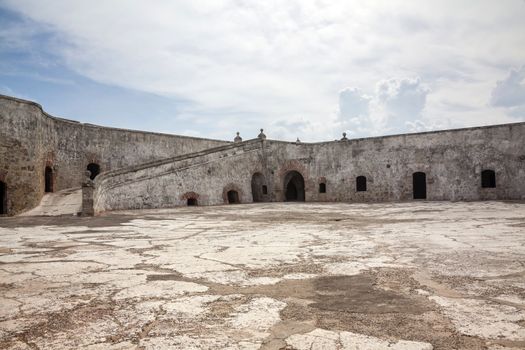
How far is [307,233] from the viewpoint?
7.97 metres

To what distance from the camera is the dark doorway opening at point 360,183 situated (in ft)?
76.7

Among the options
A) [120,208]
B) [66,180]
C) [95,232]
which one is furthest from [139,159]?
[95,232]

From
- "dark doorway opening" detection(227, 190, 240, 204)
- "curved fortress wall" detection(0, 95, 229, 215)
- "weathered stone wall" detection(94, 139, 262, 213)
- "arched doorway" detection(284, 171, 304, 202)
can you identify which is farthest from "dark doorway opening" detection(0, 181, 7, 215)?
"arched doorway" detection(284, 171, 304, 202)

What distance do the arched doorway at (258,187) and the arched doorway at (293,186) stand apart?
4.94 ft

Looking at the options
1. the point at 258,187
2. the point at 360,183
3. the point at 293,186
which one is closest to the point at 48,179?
the point at 258,187

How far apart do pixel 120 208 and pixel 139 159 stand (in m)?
7.28

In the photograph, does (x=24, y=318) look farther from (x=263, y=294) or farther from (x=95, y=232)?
(x=95, y=232)

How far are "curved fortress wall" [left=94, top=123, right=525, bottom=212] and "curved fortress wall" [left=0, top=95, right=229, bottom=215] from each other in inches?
129

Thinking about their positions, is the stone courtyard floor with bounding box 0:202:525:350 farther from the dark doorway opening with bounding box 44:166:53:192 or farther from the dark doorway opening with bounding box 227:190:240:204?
the dark doorway opening with bounding box 227:190:240:204

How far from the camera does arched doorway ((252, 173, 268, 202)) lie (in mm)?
25056

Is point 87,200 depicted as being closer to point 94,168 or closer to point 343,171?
point 94,168

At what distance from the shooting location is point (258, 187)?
2517 cm

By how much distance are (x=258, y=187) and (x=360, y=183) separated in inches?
244

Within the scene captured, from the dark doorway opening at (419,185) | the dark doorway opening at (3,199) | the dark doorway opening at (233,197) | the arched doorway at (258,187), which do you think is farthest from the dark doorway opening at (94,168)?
the dark doorway opening at (419,185)
